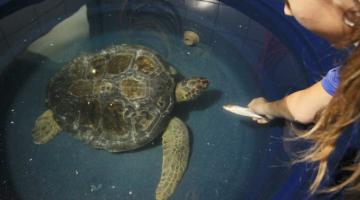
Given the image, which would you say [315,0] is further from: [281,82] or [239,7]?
[239,7]

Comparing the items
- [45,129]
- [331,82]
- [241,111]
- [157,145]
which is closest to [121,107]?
[157,145]

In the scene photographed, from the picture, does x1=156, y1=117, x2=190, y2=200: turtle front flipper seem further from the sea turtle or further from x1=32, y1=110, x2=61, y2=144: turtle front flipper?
x1=32, y1=110, x2=61, y2=144: turtle front flipper

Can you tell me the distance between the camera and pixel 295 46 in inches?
77.1

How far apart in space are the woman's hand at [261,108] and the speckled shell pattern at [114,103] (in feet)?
1.33

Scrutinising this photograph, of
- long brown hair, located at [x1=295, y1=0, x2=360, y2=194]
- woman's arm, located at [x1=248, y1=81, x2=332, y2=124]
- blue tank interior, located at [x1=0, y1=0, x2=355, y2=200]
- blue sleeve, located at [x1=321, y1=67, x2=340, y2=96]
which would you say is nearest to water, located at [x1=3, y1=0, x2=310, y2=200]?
blue tank interior, located at [x1=0, y1=0, x2=355, y2=200]

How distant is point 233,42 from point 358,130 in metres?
0.95

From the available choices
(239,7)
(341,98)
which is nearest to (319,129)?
(341,98)

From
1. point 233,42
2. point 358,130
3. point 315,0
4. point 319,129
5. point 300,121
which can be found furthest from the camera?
point 233,42

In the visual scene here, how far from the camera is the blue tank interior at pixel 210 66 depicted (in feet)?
5.39

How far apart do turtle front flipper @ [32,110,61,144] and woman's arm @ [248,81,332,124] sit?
3.24ft

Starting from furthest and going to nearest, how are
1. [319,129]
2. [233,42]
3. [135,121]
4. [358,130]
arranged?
[233,42], [135,121], [358,130], [319,129]

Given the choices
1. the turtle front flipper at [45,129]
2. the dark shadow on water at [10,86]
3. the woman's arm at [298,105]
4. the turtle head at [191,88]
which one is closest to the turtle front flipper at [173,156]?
the turtle head at [191,88]

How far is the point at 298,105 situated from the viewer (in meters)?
1.45

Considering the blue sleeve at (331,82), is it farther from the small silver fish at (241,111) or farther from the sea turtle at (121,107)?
the sea turtle at (121,107)
